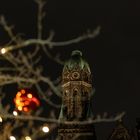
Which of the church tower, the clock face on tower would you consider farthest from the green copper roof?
the clock face on tower

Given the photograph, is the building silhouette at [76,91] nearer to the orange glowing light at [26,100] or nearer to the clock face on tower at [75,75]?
the clock face on tower at [75,75]

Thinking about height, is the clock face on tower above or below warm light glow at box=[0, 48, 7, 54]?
above

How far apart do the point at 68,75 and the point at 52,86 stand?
123 ft

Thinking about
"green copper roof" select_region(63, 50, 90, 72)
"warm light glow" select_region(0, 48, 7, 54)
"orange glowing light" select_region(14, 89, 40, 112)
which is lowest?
"orange glowing light" select_region(14, 89, 40, 112)

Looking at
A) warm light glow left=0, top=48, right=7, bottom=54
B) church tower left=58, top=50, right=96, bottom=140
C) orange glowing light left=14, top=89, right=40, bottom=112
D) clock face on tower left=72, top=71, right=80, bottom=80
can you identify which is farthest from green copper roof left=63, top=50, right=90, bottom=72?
orange glowing light left=14, top=89, right=40, bottom=112

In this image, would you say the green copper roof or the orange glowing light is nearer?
the orange glowing light

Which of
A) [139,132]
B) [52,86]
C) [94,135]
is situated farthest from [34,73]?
[94,135]

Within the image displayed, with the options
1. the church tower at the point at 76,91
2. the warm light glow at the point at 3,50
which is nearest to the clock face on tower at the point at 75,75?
the church tower at the point at 76,91

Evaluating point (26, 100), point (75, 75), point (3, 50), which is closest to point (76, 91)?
point (75, 75)

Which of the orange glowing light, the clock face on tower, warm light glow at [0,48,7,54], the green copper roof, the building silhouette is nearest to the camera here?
the orange glowing light

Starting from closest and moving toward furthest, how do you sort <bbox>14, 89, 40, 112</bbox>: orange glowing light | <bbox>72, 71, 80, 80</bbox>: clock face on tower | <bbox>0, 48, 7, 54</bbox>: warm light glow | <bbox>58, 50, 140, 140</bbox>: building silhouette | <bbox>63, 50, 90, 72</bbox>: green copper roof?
<bbox>14, 89, 40, 112</bbox>: orange glowing light < <bbox>0, 48, 7, 54</bbox>: warm light glow < <bbox>58, 50, 140, 140</bbox>: building silhouette < <bbox>72, 71, 80, 80</bbox>: clock face on tower < <bbox>63, 50, 90, 72</bbox>: green copper roof

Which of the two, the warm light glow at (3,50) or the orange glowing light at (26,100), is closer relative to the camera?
the orange glowing light at (26,100)

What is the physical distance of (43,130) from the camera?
7.96 meters

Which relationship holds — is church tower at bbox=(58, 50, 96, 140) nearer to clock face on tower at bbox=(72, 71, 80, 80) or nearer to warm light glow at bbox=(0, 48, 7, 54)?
clock face on tower at bbox=(72, 71, 80, 80)
